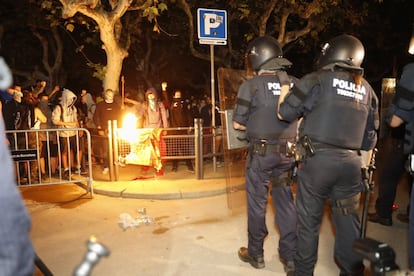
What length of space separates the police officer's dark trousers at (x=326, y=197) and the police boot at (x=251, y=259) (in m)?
0.62

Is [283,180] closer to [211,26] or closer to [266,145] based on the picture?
[266,145]

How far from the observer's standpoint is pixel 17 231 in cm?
146

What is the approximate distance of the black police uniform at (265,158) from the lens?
3.93 m

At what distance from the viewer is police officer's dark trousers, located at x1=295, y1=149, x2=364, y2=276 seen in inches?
130

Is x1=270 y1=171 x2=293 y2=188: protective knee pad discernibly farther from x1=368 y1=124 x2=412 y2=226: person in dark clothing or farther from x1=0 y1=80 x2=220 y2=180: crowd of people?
x1=0 y1=80 x2=220 y2=180: crowd of people

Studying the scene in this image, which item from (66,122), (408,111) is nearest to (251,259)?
(408,111)

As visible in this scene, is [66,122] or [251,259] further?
[66,122]

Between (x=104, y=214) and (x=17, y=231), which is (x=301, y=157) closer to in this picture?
(x=17, y=231)

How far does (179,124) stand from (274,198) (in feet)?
20.3

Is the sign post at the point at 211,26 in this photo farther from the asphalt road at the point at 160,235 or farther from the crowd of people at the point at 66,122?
the asphalt road at the point at 160,235

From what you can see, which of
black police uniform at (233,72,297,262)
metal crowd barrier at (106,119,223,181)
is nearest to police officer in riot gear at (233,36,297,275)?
black police uniform at (233,72,297,262)

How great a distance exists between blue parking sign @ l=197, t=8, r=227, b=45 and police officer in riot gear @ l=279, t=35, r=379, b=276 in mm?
4155

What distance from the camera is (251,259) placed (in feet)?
13.7

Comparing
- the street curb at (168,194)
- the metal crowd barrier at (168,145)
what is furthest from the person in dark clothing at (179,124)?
the street curb at (168,194)
